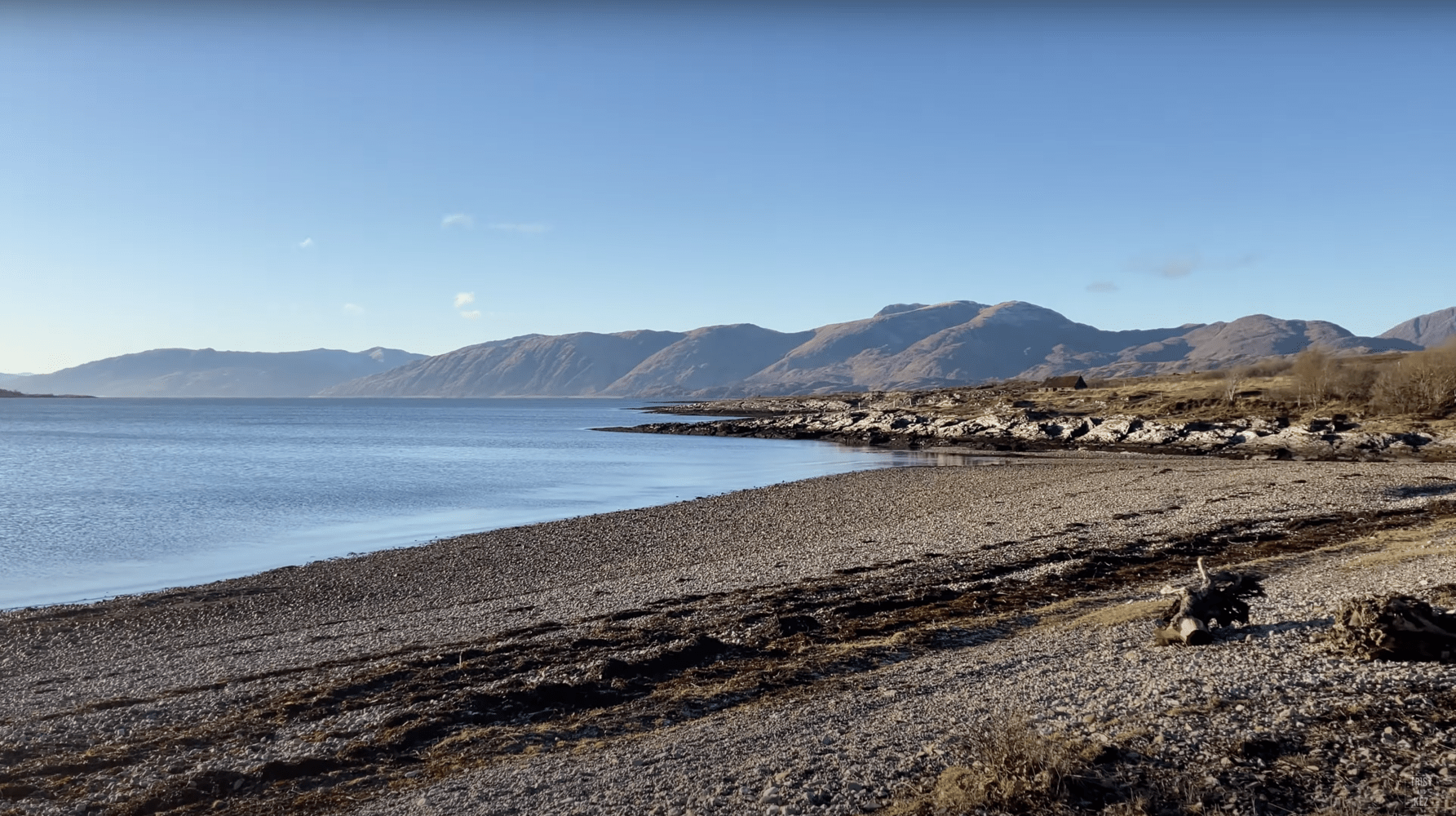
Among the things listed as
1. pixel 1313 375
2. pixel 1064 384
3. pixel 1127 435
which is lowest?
pixel 1127 435

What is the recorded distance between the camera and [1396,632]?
31.9ft

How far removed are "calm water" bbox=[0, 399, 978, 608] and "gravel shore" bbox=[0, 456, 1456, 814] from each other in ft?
19.3

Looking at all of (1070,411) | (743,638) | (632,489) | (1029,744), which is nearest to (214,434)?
(632,489)

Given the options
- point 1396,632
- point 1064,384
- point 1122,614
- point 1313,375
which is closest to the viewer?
point 1396,632

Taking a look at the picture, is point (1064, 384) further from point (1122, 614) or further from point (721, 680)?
point (721, 680)

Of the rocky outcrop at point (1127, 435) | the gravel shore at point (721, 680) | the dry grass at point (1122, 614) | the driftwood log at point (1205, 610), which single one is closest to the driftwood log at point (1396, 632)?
the gravel shore at point (721, 680)

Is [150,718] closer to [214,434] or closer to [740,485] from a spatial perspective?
[740,485]

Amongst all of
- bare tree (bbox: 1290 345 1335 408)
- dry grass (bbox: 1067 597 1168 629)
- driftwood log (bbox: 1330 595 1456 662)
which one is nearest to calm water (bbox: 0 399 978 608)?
dry grass (bbox: 1067 597 1168 629)

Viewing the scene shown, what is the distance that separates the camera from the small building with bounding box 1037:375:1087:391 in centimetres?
10344

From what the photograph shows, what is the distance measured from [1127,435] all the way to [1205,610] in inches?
2080

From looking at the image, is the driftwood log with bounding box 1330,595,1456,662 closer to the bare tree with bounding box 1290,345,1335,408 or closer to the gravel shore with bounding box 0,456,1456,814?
the gravel shore with bounding box 0,456,1456,814

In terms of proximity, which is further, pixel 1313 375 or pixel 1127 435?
pixel 1313 375

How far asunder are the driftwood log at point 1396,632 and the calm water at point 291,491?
986 inches

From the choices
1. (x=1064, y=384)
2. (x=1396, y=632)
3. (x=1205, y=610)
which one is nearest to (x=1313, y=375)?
(x=1064, y=384)
